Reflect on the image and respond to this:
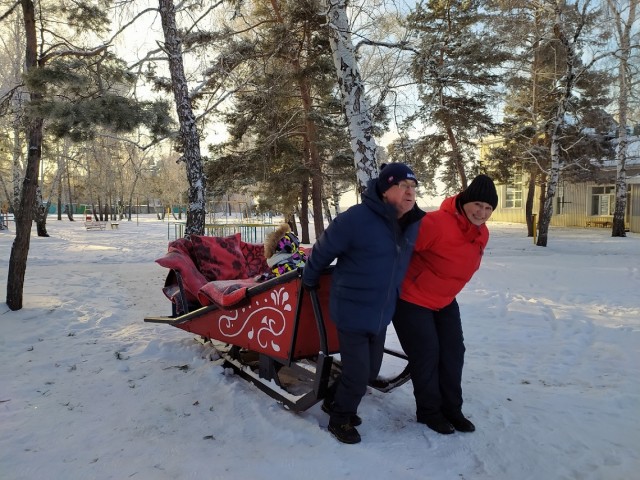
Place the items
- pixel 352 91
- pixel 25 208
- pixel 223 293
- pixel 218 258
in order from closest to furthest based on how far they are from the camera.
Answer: pixel 223 293 < pixel 218 258 < pixel 352 91 < pixel 25 208

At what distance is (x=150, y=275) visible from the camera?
1034 centimetres

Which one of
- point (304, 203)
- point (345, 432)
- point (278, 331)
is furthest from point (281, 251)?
point (304, 203)

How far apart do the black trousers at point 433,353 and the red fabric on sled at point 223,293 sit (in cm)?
126

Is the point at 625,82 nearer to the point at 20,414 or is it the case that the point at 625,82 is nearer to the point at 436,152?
the point at 436,152

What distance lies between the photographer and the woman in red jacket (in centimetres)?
290

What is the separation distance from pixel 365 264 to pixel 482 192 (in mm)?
837

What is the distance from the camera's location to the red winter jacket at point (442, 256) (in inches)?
114

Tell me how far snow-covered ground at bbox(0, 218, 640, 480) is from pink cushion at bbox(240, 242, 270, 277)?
1.03 metres

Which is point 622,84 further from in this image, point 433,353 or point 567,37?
point 433,353

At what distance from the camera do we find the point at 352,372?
2.88 m

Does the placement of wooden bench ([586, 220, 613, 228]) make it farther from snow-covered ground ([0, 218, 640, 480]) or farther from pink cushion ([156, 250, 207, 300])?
pink cushion ([156, 250, 207, 300])

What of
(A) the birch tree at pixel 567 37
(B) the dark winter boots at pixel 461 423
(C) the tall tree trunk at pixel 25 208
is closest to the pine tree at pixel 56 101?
(C) the tall tree trunk at pixel 25 208

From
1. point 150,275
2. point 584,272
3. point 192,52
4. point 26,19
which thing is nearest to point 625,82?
point 584,272

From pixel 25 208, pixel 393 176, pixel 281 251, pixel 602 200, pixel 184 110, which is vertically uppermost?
pixel 184 110
